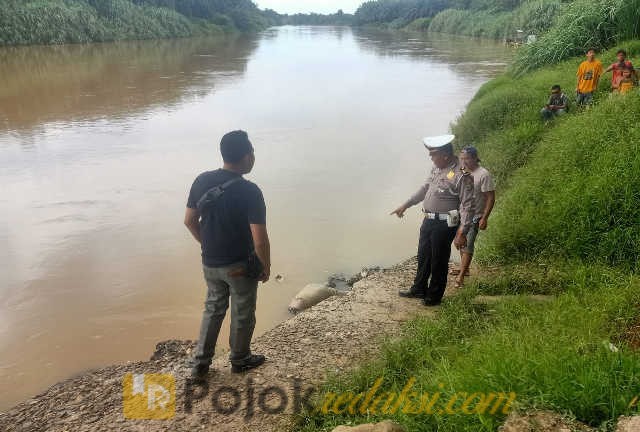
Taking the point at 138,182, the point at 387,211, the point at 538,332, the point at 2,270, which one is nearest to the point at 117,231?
the point at 2,270

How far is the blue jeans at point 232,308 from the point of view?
3393 mm

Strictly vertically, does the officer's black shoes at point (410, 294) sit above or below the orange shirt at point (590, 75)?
below

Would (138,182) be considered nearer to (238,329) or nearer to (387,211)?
(387,211)

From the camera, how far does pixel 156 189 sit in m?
10.4

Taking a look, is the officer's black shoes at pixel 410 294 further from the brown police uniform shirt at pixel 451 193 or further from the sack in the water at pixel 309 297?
the sack in the water at pixel 309 297

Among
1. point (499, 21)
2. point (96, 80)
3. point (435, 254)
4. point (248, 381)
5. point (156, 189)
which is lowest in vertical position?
point (156, 189)

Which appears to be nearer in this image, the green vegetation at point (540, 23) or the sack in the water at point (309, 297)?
the sack in the water at point (309, 297)

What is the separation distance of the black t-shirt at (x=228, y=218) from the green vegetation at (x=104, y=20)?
37.9 metres

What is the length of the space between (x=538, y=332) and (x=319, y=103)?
17174mm

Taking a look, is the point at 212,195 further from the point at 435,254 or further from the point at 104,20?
the point at 104,20

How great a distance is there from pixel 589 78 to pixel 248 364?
8978mm

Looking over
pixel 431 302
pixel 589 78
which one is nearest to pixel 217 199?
pixel 431 302

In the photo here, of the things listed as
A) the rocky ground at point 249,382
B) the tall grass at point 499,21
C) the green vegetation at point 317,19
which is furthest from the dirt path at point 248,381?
the green vegetation at point 317,19

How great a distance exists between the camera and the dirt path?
3.29m
